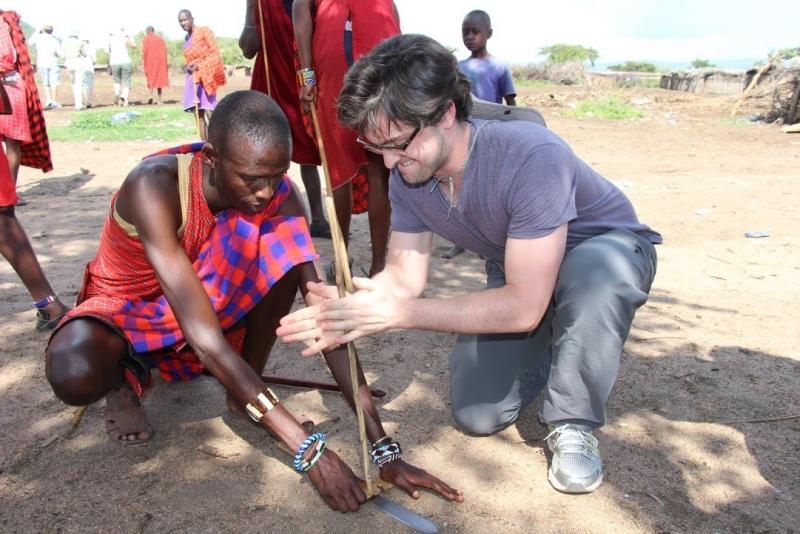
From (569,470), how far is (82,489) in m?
1.45

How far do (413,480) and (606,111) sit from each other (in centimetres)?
1121

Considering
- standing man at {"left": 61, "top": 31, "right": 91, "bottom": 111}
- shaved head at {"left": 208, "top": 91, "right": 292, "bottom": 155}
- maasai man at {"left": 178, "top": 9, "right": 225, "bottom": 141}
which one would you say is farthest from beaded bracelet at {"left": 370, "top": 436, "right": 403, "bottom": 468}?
standing man at {"left": 61, "top": 31, "right": 91, "bottom": 111}

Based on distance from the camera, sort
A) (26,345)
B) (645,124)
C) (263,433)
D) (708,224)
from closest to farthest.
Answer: (263,433) → (26,345) → (708,224) → (645,124)

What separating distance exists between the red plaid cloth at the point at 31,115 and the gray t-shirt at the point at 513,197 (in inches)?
108

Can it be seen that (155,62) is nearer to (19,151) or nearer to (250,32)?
(19,151)

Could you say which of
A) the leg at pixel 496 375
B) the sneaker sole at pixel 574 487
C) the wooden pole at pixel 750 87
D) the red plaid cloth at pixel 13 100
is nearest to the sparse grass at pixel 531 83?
the wooden pole at pixel 750 87

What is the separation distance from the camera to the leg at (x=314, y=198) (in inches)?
178

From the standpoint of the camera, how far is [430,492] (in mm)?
2033

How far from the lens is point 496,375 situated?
2.32 metres

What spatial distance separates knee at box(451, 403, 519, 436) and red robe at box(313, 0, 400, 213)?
1.54 meters

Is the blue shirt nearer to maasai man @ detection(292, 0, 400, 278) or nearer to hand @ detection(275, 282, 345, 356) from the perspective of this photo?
maasai man @ detection(292, 0, 400, 278)

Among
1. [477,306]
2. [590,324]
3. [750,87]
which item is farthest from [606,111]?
[477,306]

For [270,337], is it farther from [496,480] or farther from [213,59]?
[213,59]

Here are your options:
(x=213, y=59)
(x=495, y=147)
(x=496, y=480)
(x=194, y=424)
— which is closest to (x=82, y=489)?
(x=194, y=424)
